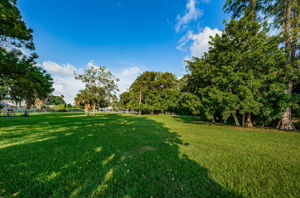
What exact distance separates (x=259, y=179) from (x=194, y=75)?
37.5 ft

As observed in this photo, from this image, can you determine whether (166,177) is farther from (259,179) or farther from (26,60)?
(26,60)

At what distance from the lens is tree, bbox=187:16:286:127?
8.83 meters

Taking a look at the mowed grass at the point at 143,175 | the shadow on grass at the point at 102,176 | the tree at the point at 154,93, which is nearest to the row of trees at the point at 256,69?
the mowed grass at the point at 143,175

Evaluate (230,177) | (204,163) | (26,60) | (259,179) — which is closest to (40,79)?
(26,60)

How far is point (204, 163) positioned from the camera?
10.0 ft

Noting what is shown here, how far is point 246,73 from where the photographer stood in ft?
30.3

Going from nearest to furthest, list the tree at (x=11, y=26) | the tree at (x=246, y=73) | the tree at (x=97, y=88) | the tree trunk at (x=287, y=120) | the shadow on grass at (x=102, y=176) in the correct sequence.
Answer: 1. the shadow on grass at (x=102, y=176)
2. the tree at (x=11, y=26)
3. the tree at (x=246, y=73)
4. the tree trunk at (x=287, y=120)
5. the tree at (x=97, y=88)

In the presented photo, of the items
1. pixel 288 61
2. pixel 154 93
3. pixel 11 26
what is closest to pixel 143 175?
pixel 11 26

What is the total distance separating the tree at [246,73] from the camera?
883cm

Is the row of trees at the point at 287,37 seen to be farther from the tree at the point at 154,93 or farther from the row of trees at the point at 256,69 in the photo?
the tree at the point at 154,93

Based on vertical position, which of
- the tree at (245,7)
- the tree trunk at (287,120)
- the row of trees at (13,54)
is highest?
the tree at (245,7)

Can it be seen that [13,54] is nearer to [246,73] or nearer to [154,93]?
[246,73]

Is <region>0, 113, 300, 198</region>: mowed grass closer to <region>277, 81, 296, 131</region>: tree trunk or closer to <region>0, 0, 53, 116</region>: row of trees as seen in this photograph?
<region>0, 0, 53, 116</region>: row of trees

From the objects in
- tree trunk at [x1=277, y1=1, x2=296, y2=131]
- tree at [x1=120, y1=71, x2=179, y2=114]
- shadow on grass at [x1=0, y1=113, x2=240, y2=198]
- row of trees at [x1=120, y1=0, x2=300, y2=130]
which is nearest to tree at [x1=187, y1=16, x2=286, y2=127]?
row of trees at [x1=120, y1=0, x2=300, y2=130]
